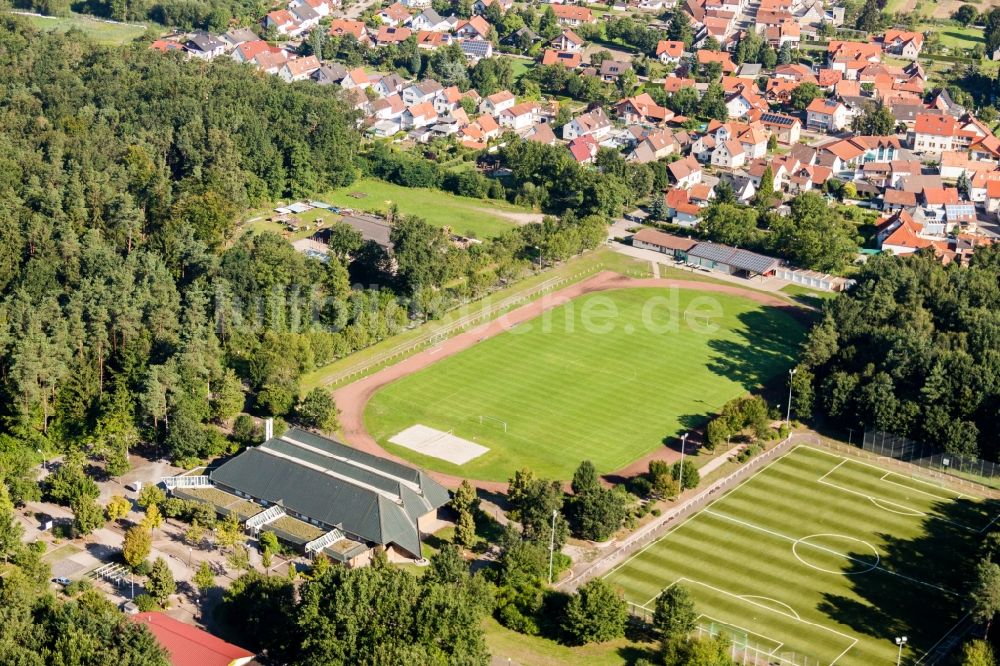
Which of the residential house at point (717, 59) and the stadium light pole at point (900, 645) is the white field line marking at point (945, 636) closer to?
the stadium light pole at point (900, 645)

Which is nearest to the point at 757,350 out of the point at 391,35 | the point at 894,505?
the point at 894,505

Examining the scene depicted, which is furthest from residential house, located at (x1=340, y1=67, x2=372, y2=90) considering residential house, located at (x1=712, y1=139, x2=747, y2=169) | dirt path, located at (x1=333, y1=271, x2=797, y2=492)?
dirt path, located at (x1=333, y1=271, x2=797, y2=492)

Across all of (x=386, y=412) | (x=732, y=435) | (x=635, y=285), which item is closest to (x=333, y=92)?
(x=635, y=285)

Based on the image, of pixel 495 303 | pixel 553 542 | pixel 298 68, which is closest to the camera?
pixel 553 542

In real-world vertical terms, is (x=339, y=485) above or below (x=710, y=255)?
below

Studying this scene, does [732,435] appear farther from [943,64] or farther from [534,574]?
[943,64]

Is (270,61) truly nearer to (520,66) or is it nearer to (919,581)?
(520,66)

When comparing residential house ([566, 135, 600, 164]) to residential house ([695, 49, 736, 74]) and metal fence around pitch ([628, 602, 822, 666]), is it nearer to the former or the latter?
residential house ([695, 49, 736, 74])
